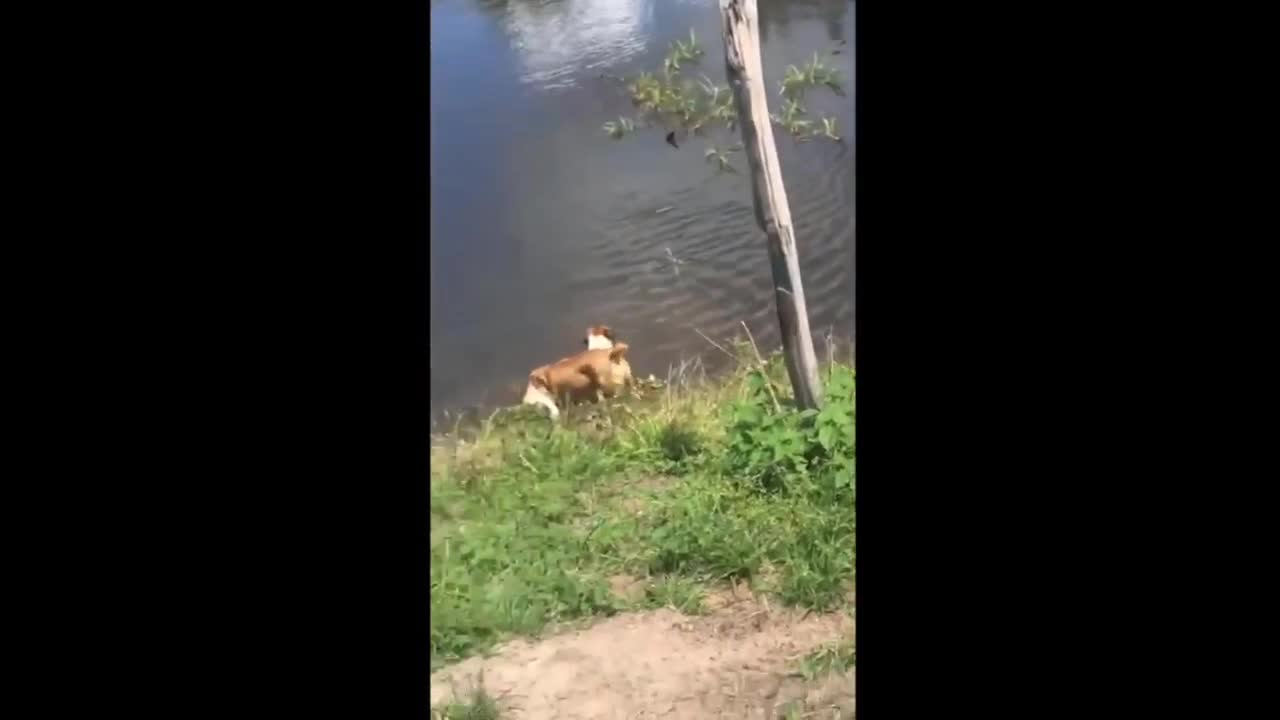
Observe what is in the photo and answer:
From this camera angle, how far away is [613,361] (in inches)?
76.3

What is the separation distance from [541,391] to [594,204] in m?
0.35

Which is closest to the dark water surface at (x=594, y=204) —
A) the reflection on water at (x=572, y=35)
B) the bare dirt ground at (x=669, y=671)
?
the reflection on water at (x=572, y=35)

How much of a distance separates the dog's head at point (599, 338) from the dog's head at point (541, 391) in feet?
0.30

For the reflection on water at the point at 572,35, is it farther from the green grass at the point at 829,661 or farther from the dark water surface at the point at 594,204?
the green grass at the point at 829,661

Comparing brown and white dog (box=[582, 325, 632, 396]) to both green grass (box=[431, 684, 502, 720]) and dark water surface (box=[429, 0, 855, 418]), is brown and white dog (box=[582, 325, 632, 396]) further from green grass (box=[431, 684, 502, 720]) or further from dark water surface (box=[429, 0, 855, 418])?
green grass (box=[431, 684, 502, 720])

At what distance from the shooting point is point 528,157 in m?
1.94

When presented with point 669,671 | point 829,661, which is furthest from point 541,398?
point 829,661

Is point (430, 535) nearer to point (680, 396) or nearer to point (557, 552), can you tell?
point (557, 552)

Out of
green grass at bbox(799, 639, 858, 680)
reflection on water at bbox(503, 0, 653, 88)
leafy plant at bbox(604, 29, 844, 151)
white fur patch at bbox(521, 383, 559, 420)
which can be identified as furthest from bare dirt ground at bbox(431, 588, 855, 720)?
reflection on water at bbox(503, 0, 653, 88)

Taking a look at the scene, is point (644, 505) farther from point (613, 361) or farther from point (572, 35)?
point (572, 35)

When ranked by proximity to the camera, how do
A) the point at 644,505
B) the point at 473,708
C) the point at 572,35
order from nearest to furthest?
the point at 473,708 → the point at 644,505 → the point at 572,35

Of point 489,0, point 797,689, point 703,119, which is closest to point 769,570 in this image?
point 797,689

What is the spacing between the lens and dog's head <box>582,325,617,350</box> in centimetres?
193

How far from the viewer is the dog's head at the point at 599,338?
76.0 inches
